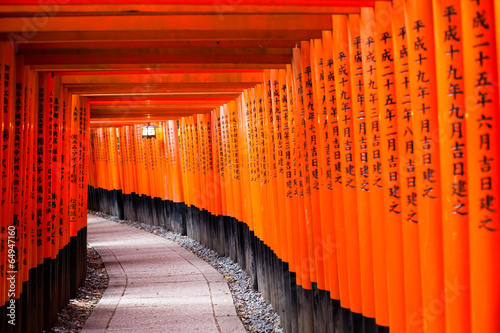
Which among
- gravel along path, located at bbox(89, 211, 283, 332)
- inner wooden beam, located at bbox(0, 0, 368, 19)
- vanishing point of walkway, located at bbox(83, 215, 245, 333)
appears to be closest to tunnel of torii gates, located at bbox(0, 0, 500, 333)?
inner wooden beam, located at bbox(0, 0, 368, 19)

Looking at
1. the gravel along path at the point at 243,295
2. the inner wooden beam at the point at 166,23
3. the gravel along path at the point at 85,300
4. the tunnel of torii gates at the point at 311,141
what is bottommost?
the gravel along path at the point at 243,295

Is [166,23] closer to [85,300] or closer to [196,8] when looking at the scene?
[196,8]

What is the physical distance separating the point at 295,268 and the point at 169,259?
7.31 metres

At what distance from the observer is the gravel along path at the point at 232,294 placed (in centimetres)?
838

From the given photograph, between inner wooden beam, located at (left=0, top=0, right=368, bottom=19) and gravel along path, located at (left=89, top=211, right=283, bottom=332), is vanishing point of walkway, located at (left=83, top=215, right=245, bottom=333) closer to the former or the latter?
gravel along path, located at (left=89, top=211, right=283, bottom=332)

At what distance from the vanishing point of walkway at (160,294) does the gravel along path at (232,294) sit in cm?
17

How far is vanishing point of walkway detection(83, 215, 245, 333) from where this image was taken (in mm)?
8312

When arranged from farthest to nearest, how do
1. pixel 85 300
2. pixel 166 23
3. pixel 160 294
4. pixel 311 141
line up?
pixel 160 294 → pixel 85 300 → pixel 311 141 → pixel 166 23

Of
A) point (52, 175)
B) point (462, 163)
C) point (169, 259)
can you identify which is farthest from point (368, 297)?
point (169, 259)

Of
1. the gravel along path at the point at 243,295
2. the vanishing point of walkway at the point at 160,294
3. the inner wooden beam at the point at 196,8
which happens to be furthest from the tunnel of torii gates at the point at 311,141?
the vanishing point of walkway at the point at 160,294

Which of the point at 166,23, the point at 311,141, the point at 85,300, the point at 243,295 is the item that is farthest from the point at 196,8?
the point at 85,300

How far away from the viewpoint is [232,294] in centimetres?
1035

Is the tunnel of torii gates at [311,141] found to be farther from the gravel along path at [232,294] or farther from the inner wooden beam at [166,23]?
the gravel along path at [232,294]

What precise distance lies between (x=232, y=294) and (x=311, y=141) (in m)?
5.17
